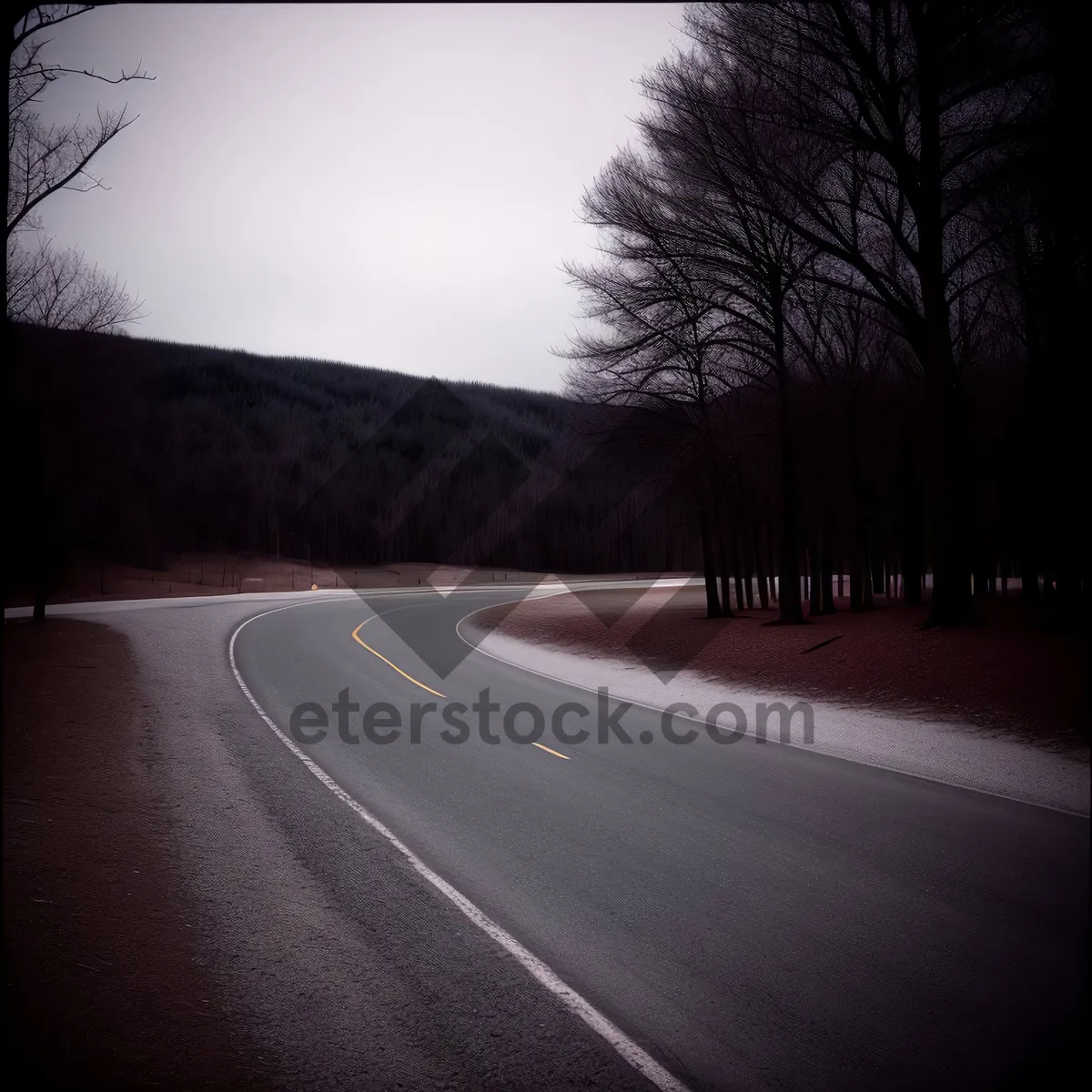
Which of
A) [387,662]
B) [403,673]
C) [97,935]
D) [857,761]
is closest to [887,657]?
[857,761]

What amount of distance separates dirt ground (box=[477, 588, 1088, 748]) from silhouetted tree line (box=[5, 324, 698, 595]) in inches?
184

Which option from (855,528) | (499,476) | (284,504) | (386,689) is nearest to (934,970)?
(386,689)

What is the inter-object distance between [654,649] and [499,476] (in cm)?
10554

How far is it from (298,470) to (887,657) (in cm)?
10929

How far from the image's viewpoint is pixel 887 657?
45.7ft

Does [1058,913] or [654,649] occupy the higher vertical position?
[1058,913]

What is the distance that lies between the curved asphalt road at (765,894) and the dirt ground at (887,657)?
43.7 inches

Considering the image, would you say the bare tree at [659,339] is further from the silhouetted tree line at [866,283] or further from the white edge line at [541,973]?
the white edge line at [541,973]

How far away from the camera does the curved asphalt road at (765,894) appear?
12.2ft

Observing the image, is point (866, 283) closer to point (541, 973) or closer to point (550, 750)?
point (550, 750)

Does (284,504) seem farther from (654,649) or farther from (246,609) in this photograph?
(654,649)

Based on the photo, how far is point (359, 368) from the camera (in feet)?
534

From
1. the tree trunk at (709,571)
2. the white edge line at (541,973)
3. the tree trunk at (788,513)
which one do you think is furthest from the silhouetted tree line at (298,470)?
the tree trunk at (788,513)

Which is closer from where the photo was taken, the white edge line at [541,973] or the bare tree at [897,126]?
the white edge line at [541,973]
